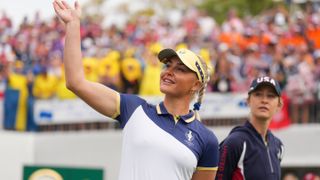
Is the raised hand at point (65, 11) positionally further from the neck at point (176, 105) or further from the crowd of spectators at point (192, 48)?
the crowd of spectators at point (192, 48)

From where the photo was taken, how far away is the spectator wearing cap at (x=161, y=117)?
4676mm

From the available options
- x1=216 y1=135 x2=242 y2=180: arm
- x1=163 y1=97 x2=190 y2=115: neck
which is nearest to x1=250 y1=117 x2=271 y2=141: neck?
x1=216 y1=135 x2=242 y2=180: arm

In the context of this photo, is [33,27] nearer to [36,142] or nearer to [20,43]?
[20,43]

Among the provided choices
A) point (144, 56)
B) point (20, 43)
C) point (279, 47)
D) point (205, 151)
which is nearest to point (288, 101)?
point (279, 47)

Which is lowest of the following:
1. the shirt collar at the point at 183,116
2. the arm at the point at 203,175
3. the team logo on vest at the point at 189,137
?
the arm at the point at 203,175

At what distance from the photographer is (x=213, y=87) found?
51.1 feet

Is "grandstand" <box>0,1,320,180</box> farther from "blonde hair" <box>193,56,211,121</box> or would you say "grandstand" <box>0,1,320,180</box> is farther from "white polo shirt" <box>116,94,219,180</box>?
"white polo shirt" <box>116,94,219,180</box>

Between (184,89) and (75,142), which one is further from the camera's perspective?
(75,142)

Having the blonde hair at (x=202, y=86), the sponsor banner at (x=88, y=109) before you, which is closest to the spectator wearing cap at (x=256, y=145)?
the blonde hair at (x=202, y=86)

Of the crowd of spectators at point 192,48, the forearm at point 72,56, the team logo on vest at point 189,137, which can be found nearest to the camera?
the forearm at point 72,56

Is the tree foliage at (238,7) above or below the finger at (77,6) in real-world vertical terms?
above

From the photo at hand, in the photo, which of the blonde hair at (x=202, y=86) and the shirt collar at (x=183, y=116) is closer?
the shirt collar at (x=183, y=116)

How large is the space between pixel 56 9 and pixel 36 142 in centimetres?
1266

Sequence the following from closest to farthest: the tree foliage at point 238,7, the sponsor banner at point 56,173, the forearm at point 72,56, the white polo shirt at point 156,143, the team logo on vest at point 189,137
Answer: the forearm at point 72,56, the white polo shirt at point 156,143, the team logo on vest at point 189,137, the sponsor banner at point 56,173, the tree foliage at point 238,7
